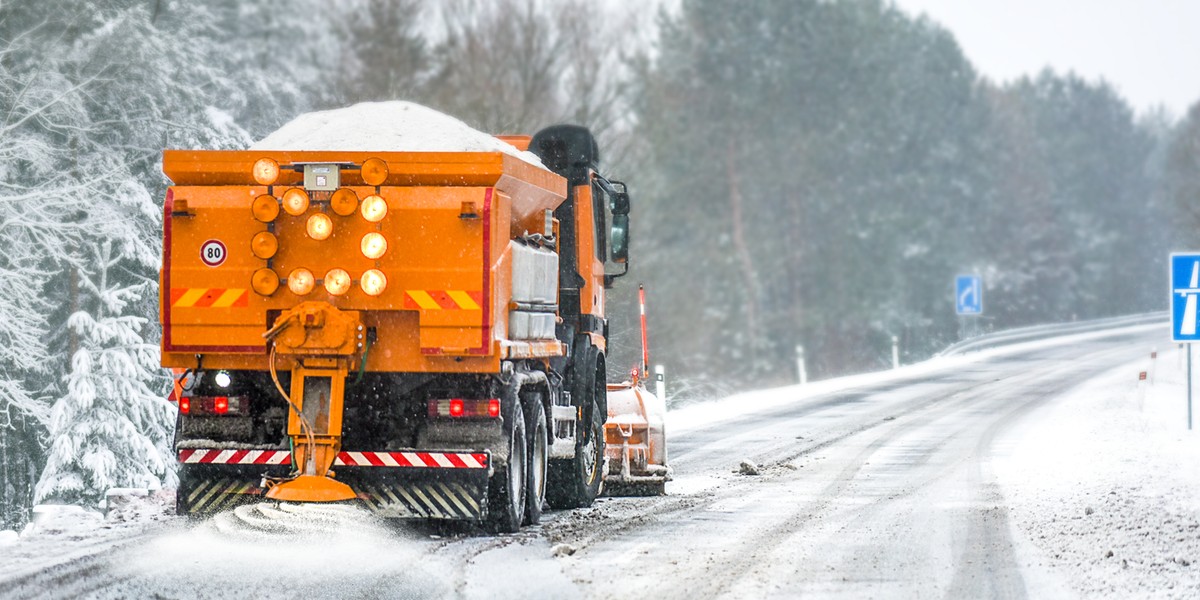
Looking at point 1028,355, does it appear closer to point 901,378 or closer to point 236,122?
point 901,378

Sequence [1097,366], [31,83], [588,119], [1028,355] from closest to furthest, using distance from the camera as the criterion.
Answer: [31,83], [588,119], [1097,366], [1028,355]

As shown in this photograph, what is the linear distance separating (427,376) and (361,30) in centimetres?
2189

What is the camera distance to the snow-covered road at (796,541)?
8.16 m

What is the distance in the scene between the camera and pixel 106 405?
2262cm

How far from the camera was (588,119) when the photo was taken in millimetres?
35312

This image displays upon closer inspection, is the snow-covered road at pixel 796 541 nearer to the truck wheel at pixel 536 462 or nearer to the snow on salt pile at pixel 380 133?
the truck wheel at pixel 536 462

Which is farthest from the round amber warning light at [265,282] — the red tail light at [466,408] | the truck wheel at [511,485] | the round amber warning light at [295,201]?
the truck wheel at [511,485]

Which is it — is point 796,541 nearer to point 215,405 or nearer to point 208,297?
point 215,405

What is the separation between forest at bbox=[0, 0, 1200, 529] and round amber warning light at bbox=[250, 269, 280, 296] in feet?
41.5

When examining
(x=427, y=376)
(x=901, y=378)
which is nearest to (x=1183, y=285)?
(x=427, y=376)

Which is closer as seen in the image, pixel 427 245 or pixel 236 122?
pixel 427 245

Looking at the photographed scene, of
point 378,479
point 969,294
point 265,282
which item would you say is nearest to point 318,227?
point 265,282

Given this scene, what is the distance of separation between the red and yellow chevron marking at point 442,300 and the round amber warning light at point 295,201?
815 millimetres

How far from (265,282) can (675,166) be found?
161ft
